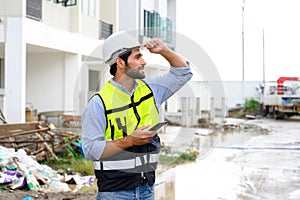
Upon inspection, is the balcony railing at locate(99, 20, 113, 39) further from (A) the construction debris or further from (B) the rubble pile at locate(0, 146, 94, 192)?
(B) the rubble pile at locate(0, 146, 94, 192)

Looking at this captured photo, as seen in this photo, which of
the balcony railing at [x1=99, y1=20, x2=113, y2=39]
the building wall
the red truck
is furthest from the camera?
the red truck

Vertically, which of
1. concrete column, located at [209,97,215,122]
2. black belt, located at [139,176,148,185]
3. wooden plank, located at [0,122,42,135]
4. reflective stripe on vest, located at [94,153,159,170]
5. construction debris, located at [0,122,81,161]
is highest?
concrete column, located at [209,97,215,122]

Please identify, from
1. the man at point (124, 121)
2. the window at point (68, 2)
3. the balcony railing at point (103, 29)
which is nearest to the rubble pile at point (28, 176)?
the man at point (124, 121)

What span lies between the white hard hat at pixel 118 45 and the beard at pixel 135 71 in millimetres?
76

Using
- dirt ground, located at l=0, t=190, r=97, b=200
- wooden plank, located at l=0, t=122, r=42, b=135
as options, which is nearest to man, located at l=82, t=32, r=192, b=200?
dirt ground, located at l=0, t=190, r=97, b=200

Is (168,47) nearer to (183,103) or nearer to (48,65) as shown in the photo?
(183,103)

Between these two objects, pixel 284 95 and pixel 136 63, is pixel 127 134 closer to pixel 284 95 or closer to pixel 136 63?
pixel 136 63

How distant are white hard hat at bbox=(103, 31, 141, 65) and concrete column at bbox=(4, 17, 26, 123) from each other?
366 inches

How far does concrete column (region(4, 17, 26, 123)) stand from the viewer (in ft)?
35.4

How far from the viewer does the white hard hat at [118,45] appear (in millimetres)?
1917

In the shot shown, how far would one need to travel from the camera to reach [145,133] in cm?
176

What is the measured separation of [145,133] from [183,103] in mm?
750

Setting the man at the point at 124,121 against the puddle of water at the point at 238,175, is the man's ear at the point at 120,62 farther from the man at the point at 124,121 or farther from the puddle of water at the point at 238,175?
the puddle of water at the point at 238,175

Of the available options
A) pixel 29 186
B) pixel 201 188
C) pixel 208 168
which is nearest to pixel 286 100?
pixel 208 168
